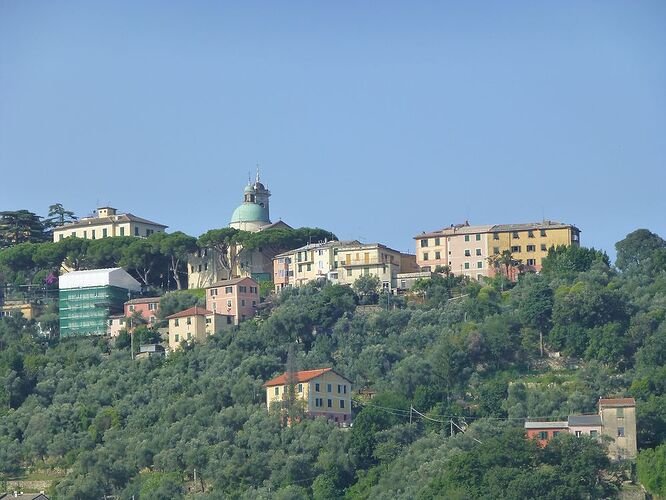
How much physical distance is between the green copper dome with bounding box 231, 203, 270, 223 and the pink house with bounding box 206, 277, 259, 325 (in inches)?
584

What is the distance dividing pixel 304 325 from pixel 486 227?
14578 millimetres

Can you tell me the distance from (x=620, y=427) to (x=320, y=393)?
1419 centimetres

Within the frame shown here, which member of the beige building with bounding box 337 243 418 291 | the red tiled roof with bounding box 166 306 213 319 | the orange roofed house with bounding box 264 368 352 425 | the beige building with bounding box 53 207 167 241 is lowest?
the orange roofed house with bounding box 264 368 352 425

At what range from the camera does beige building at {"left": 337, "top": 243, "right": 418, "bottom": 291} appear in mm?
100375

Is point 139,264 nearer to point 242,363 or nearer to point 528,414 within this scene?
point 242,363

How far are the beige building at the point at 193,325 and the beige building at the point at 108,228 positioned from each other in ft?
63.4

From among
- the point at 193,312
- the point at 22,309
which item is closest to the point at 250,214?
the point at 22,309

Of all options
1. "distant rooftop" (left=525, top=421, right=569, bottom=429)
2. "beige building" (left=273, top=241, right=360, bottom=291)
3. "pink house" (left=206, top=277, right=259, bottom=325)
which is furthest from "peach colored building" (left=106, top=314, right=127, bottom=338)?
"distant rooftop" (left=525, top=421, right=569, bottom=429)

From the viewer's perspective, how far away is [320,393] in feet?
275

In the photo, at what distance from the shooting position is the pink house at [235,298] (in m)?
97.5

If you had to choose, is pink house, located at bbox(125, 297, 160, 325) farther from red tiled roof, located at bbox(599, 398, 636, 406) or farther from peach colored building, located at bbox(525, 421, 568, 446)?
red tiled roof, located at bbox(599, 398, 636, 406)

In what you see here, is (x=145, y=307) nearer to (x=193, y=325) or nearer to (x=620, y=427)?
(x=193, y=325)

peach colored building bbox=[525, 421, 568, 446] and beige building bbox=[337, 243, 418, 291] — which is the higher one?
beige building bbox=[337, 243, 418, 291]

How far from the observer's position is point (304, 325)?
302 ft
